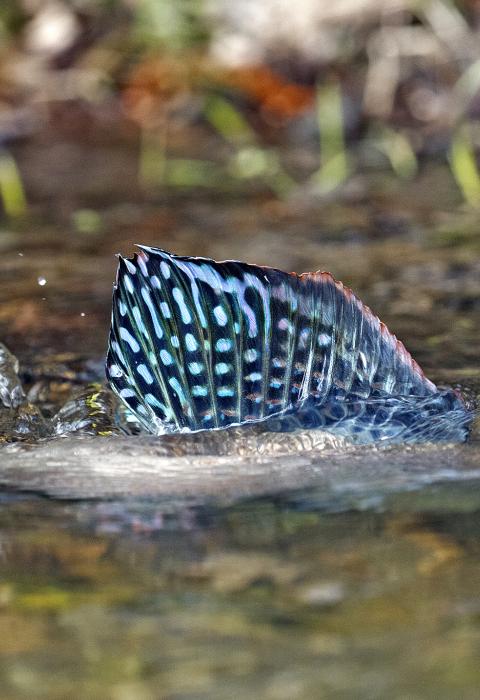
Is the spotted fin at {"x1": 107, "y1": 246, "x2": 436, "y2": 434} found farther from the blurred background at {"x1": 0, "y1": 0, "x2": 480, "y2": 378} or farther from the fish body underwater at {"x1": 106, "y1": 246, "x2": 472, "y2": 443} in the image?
the blurred background at {"x1": 0, "y1": 0, "x2": 480, "y2": 378}

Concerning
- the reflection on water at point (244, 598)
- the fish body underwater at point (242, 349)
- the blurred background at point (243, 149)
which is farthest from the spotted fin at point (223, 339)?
the blurred background at point (243, 149)

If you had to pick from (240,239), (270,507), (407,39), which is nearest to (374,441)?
(270,507)

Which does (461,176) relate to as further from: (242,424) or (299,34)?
(242,424)

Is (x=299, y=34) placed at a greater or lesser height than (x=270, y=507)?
greater

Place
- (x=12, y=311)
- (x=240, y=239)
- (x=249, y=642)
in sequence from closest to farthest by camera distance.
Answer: (x=249, y=642)
(x=12, y=311)
(x=240, y=239)

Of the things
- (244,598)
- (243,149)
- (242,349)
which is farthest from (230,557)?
(243,149)

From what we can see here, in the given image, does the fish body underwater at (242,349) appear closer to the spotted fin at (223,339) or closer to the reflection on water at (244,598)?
the spotted fin at (223,339)

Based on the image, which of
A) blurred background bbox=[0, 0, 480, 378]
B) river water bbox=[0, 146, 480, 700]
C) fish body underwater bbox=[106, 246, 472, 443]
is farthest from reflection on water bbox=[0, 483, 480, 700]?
blurred background bbox=[0, 0, 480, 378]
